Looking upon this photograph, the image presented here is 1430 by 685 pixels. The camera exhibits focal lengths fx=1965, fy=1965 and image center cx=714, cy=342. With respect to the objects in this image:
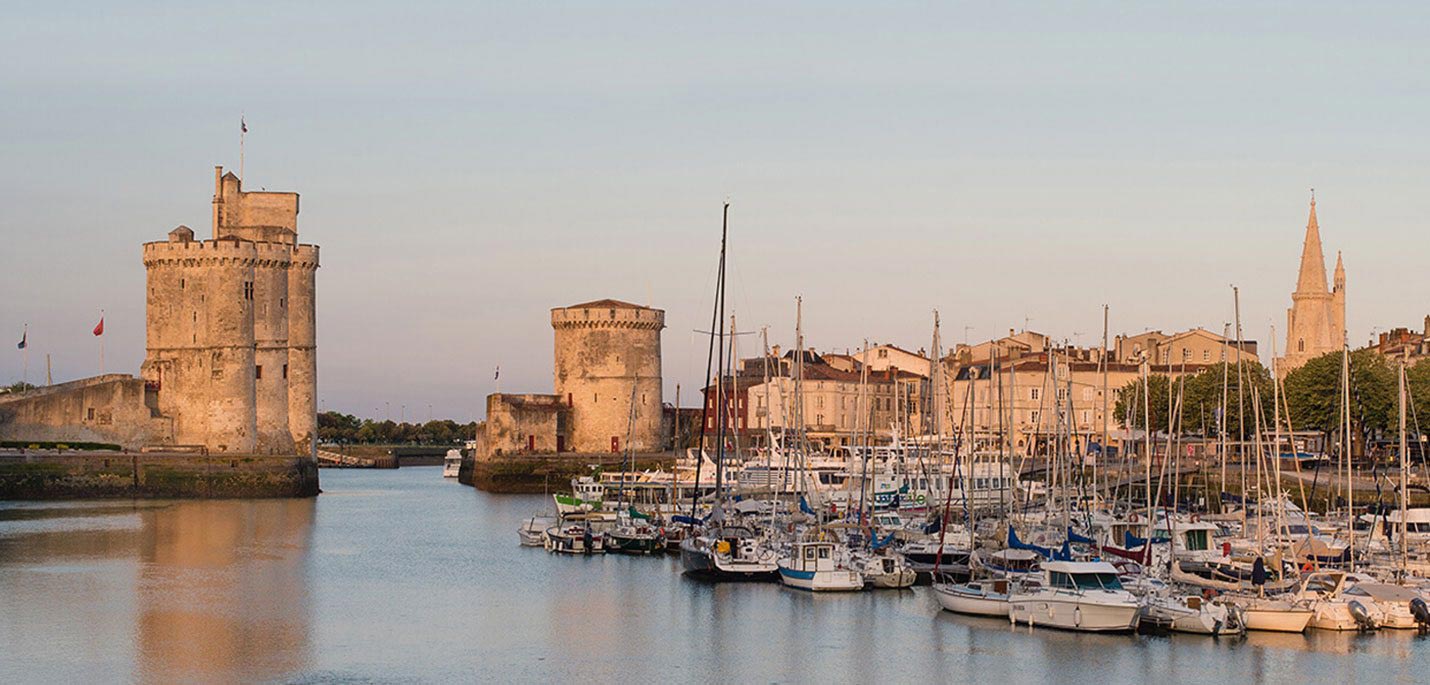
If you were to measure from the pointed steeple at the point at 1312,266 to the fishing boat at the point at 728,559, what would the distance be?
6469 cm

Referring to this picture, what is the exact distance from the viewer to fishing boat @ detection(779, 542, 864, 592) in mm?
33000

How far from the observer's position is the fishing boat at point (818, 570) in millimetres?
33000

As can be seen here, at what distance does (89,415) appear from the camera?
2356 inches

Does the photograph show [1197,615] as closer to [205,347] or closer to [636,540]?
[636,540]

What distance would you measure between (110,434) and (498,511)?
1207 centimetres

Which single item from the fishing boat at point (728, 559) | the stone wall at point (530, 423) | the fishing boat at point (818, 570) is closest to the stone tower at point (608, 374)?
the stone wall at point (530, 423)

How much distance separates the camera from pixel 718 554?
3525cm

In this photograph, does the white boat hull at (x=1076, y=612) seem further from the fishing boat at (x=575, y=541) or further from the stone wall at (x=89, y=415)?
the stone wall at (x=89, y=415)

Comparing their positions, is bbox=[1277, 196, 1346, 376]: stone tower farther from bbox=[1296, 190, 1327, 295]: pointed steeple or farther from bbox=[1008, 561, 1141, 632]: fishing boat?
bbox=[1008, 561, 1141, 632]: fishing boat

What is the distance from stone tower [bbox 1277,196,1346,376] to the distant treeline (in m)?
74.4

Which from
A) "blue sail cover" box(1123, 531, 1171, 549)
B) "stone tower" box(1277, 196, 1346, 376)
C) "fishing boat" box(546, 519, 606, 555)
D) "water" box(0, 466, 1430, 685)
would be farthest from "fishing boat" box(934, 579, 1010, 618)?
"stone tower" box(1277, 196, 1346, 376)

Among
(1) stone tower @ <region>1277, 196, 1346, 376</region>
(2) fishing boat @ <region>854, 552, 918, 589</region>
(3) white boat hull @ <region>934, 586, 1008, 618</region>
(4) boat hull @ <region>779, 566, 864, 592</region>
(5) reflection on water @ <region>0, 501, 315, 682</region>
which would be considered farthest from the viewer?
(1) stone tower @ <region>1277, 196, 1346, 376</region>

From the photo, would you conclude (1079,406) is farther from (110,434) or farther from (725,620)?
(725,620)

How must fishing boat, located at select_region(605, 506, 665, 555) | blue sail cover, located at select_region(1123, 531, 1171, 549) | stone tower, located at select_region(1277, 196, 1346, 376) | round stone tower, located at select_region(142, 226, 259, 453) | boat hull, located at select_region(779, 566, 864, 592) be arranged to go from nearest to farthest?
boat hull, located at select_region(779, 566, 864, 592) < blue sail cover, located at select_region(1123, 531, 1171, 549) < fishing boat, located at select_region(605, 506, 665, 555) < round stone tower, located at select_region(142, 226, 259, 453) < stone tower, located at select_region(1277, 196, 1346, 376)
